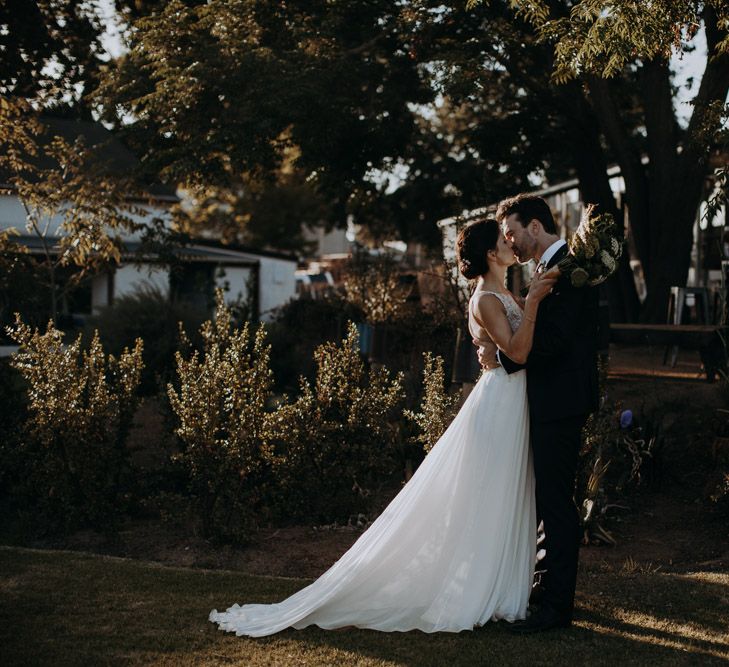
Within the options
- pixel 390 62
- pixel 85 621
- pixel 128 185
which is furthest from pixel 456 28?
pixel 85 621

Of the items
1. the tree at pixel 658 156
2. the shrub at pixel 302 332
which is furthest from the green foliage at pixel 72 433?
the tree at pixel 658 156

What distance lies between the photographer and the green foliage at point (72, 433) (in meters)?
7.59

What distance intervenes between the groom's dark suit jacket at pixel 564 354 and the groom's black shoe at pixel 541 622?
1016 mm

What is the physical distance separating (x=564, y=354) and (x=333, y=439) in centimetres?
303

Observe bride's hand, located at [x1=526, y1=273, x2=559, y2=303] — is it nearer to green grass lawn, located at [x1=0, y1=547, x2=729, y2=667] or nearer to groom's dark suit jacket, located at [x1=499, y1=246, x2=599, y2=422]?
groom's dark suit jacket, located at [x1=499, y1=246, x2=599, y2=422]

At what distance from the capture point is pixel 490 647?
4.89 m

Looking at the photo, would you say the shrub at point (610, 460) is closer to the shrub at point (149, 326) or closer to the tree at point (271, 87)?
the tree at point (271, 87)

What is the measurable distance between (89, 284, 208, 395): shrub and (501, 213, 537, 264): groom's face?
29.6 feet

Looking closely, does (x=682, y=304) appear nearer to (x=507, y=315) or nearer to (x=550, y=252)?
(x=507, y=315)

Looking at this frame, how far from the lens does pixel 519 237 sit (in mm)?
5105

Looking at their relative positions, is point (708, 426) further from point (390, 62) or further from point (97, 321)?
point (97, 321)

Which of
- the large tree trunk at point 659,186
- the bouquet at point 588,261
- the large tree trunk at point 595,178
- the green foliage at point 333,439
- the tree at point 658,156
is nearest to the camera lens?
the bouquet at point 588,261

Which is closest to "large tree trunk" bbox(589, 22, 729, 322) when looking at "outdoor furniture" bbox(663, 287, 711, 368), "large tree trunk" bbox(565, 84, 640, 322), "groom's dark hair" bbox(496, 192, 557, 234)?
"outdoor furniture" bbox(663, 287, 711, 368)

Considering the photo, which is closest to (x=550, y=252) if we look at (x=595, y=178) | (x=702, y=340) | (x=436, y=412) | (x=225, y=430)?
(x=436, y=412)
